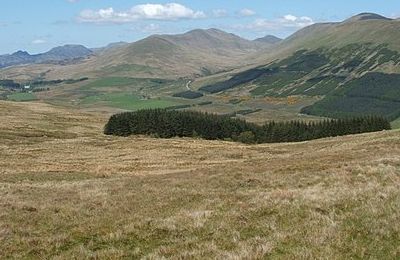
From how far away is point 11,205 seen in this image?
85.2 feet

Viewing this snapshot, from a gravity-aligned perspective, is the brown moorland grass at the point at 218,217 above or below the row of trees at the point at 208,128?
above

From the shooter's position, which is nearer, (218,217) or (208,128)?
(218,217)

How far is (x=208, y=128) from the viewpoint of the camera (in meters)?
158

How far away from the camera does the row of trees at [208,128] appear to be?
150000 mm

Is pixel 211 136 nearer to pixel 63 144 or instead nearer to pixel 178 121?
pixel 178 121

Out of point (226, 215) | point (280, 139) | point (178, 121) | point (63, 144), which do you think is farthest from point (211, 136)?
point (226, 215)

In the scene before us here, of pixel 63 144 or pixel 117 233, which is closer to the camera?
pixel 117 233

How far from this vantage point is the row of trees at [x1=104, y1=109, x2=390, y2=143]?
5906 inches

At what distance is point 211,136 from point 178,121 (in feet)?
37.8

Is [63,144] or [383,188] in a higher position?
[383,188]

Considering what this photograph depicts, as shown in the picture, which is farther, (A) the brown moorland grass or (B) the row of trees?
(B) the row of trees

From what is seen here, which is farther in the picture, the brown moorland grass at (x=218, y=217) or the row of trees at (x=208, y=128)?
the row of trees at (x=208, y=128)

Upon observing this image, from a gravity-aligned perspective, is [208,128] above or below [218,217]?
below

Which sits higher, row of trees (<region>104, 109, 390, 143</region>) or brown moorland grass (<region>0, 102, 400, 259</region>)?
brown moorland grass (<region>0, 102, 400, 259</region>)
